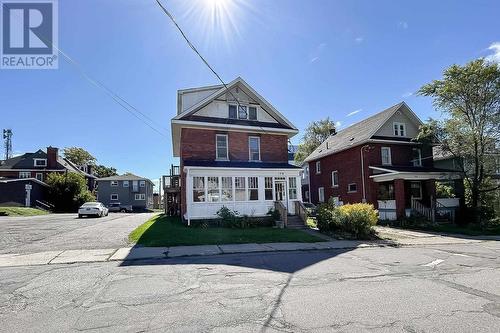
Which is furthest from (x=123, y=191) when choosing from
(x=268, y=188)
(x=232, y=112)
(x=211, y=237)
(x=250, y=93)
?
(x=211, y=237)

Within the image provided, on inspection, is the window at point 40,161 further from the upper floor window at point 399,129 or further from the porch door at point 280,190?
the upper floor window at point 399,129

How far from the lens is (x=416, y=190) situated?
93.0 ft

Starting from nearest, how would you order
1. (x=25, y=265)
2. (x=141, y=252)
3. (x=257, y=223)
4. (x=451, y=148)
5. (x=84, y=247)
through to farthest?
(x=25, y=265) → (x=141, y=252) → (x=84, y=247) → (x=257, y=223) → (x=451, y=148)

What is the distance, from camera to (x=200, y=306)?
19.6 feet

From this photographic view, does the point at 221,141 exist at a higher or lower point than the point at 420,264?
higher

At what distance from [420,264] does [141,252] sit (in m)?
9.05

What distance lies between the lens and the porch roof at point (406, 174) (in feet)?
80.8

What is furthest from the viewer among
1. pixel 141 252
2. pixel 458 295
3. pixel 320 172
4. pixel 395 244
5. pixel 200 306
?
pixel 320 172

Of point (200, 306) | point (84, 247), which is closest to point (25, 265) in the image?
point (84, 247)

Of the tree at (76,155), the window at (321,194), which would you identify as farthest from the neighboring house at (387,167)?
the tree at (76,155)

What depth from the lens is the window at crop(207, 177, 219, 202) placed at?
20891 millimetres

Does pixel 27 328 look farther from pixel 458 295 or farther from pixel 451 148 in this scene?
pixel 451 148

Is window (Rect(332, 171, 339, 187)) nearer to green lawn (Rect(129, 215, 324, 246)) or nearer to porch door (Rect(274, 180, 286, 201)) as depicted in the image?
porch door (Rect(274, 180, 286, 201))

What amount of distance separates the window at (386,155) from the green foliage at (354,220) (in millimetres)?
12467
